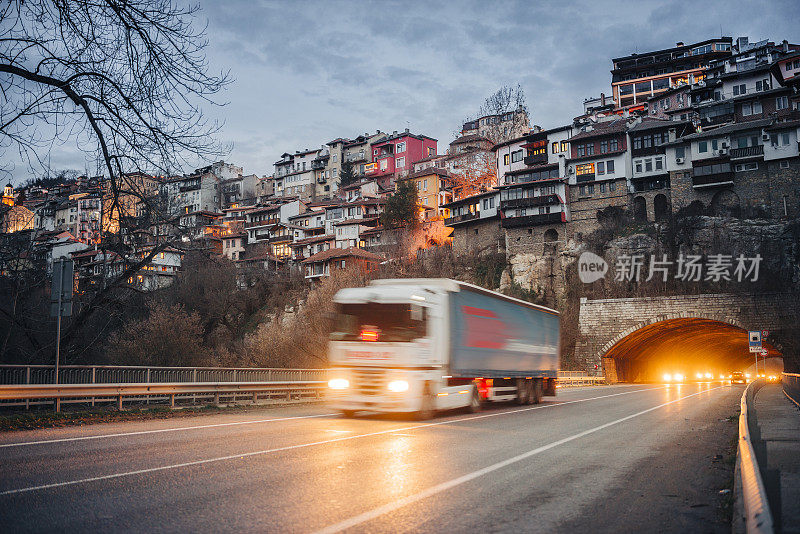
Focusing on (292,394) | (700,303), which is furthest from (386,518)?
(700,303)

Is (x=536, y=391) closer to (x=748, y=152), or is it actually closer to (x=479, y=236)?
(x=748, y=152)

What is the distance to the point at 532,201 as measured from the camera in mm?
77875

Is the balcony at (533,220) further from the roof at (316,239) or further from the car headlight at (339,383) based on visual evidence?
the car headlight at (339,383)

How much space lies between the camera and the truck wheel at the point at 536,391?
77.9 feet

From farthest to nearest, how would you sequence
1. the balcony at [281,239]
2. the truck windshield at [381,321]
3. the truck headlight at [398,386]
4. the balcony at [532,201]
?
the balcony at [281,239], the balcony at [532,201], the truck windshield at [381,321], the truck headlight at [398,386]

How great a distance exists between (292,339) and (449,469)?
3895 centimetres

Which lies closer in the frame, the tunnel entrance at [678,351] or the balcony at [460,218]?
the tunnel entrance at [678,351]

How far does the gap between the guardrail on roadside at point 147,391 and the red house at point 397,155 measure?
97.2 meters

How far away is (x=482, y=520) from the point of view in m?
5.78

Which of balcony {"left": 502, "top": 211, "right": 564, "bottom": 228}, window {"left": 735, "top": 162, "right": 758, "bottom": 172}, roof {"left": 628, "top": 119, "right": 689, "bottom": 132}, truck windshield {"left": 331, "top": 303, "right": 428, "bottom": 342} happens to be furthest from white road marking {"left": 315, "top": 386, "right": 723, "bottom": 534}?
roof {"left": 628, "top": 119, "right": 689, "bottom": 132}

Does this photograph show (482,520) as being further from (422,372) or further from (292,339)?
(292,339)

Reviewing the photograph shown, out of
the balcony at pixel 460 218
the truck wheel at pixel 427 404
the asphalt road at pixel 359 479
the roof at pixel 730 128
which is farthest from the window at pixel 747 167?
the truck wheel at pixel 427 404

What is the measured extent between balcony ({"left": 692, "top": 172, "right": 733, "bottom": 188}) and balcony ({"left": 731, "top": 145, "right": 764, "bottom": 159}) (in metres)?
2.14

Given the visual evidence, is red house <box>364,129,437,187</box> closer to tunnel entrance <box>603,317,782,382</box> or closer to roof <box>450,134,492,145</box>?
roof <box>450,134,492,145</box>
